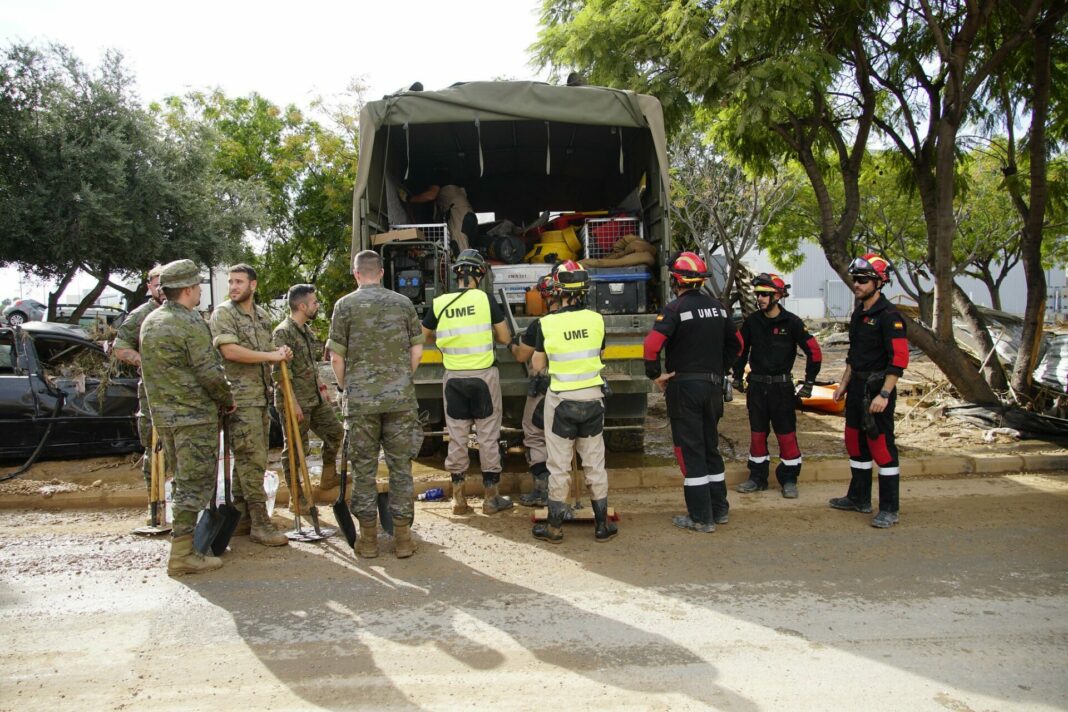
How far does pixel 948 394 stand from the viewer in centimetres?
905

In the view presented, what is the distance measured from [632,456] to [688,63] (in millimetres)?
3840

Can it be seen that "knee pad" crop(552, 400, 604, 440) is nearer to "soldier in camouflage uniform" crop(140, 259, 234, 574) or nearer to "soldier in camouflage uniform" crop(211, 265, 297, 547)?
"soldier in camouflage uniform" crop(211, 265, 297, 547)

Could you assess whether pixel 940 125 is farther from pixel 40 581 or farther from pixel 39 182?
pixel 39 182

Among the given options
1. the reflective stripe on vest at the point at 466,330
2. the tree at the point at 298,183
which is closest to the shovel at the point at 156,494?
the reflective stripe on vest at the point at 466,330

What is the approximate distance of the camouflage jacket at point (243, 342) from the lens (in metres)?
4.84

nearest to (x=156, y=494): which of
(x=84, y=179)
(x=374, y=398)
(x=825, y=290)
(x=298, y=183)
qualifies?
(x=374, y=398)

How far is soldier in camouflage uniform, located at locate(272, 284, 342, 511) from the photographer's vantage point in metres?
5.37

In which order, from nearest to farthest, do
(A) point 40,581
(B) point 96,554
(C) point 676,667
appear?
(C) point 676,667, (A) point 40,581, (B) point 96,554

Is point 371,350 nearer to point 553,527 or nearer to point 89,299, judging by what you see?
point 553,527

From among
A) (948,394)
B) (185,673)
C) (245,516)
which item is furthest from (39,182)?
(948,394)

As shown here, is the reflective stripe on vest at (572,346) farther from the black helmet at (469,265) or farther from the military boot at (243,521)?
the military boot at (243,521)

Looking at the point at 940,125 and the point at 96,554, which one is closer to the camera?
the point at 96,554

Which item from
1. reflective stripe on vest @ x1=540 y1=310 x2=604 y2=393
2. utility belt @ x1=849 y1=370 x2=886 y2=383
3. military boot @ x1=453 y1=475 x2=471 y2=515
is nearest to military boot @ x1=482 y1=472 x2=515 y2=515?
military boot @ x1=453 y1=475 x2=471 y2=515

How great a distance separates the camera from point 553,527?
4.87 meters
